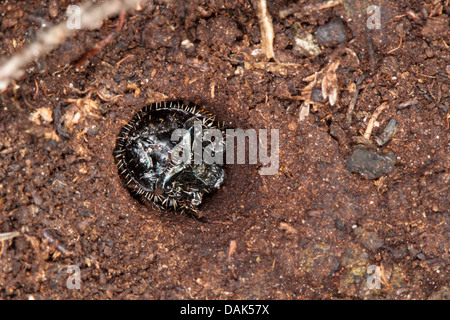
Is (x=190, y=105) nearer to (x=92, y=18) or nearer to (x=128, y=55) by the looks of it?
(x=128, y=55)

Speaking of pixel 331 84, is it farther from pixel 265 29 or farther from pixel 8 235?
pixel 8 235

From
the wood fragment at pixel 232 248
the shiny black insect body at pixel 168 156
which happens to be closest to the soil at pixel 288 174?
the wood fragment at pixel 232 248

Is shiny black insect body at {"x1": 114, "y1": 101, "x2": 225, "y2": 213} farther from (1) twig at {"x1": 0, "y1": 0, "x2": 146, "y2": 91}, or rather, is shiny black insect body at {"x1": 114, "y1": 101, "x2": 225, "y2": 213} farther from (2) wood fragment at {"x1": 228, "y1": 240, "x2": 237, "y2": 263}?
(1) twig at {"x1": 0, "y1": 0, "x2": 146, "y2": 91}

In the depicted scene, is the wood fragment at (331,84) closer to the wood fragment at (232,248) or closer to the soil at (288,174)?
the soil at (288,174)

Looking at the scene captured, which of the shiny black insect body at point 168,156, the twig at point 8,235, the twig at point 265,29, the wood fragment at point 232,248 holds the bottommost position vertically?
the wood fragment at point 232,248

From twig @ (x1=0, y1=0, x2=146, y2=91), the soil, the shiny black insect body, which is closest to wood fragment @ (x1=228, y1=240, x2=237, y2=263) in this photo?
the soil

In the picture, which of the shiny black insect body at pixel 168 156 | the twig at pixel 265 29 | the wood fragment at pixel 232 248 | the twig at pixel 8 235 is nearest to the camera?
the twig at pixel 8 235

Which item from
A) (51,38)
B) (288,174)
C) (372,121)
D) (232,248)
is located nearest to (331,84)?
(372,121)
